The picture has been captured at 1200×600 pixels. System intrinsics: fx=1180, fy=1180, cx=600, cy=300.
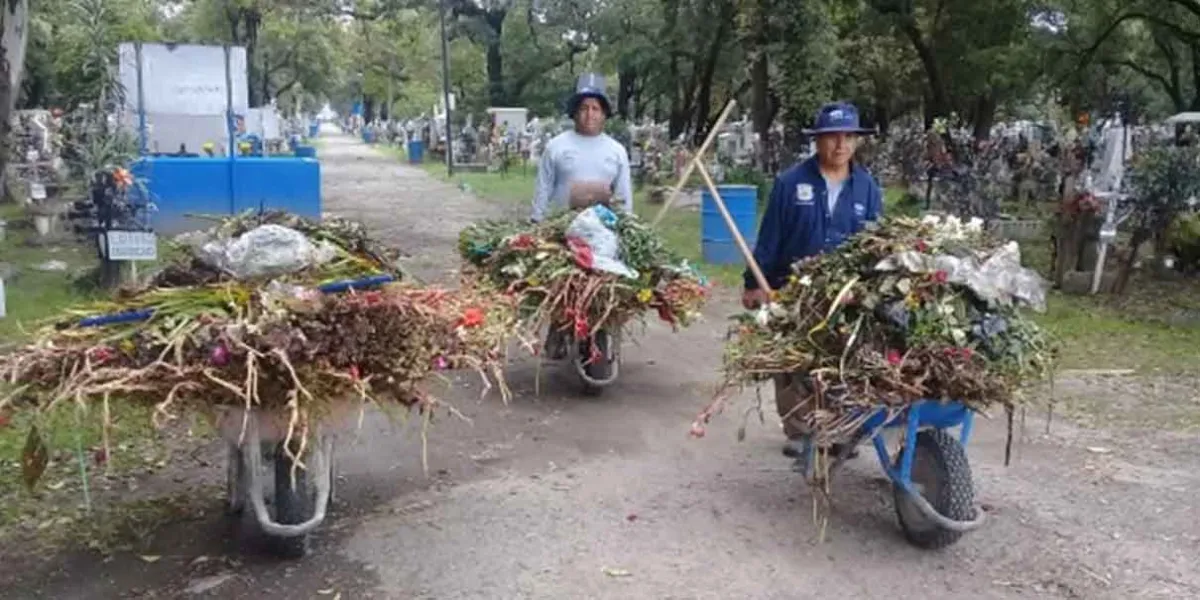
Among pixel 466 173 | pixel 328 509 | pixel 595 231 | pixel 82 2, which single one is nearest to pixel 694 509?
pixel 328 509

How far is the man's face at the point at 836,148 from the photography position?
5.33m

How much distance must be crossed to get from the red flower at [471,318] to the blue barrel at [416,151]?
36.9 meters

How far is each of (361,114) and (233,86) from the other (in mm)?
86142

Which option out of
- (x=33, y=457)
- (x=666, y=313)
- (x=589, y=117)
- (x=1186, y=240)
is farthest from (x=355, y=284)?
(x=1186, y=240)

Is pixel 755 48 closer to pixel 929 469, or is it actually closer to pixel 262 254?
pixel 929 469

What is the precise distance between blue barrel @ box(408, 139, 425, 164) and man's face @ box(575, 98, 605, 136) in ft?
112

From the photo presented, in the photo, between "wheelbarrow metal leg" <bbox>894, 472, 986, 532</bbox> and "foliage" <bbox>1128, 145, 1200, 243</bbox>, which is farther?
"foliage" <bbox>1128, 145, 1200, 243</bbox>

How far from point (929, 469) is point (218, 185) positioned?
1196 cm

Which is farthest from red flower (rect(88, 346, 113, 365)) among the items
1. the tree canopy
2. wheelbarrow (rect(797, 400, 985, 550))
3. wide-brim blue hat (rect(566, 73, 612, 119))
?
the tree canopy

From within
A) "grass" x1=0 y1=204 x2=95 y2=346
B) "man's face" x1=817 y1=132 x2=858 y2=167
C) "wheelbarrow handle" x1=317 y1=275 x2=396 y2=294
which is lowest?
"grass" x1=0 y1=204 x2=95 y2=346

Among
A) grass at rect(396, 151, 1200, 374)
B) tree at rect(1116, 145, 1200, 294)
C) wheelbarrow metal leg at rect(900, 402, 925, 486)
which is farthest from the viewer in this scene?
tree at rect(1116, 145, 1200, 294)

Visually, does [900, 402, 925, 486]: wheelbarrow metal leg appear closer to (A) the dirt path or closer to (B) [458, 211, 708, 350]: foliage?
(A) the dirt path

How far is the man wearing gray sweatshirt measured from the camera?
7352 millimetres

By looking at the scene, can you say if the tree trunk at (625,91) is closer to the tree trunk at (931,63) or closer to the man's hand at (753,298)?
the tree trunk at (931,63)
